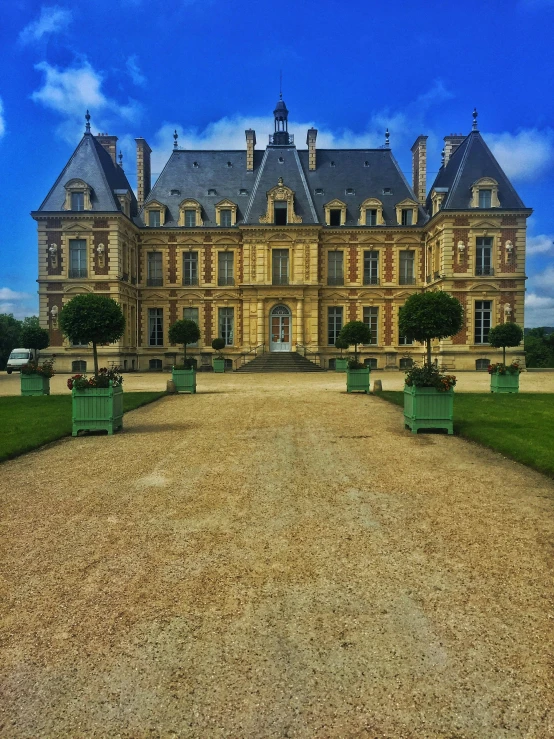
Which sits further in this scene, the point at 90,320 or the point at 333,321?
the point at 333,321

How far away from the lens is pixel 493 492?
18.6ft

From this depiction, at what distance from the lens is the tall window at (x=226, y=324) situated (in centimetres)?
3291

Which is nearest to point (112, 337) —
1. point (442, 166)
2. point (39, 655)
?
point (39, 655)

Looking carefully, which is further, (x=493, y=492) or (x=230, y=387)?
(x=230, y=387)

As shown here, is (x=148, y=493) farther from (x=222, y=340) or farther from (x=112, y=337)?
(x=222, y=340)

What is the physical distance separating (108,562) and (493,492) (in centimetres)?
393

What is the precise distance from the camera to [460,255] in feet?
95.4

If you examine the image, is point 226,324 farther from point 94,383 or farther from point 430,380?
point 430,380

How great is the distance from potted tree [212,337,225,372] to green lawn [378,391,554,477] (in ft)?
52.9

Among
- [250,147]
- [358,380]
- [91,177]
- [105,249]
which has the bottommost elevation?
[358,380]

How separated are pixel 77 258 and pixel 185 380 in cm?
1635

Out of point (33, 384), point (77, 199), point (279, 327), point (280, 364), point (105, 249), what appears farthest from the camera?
point (279, 327)

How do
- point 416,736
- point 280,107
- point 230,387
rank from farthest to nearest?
point 280,107
point 230,387
point 416,736

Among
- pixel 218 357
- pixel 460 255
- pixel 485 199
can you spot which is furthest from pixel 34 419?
pixel 485 199
